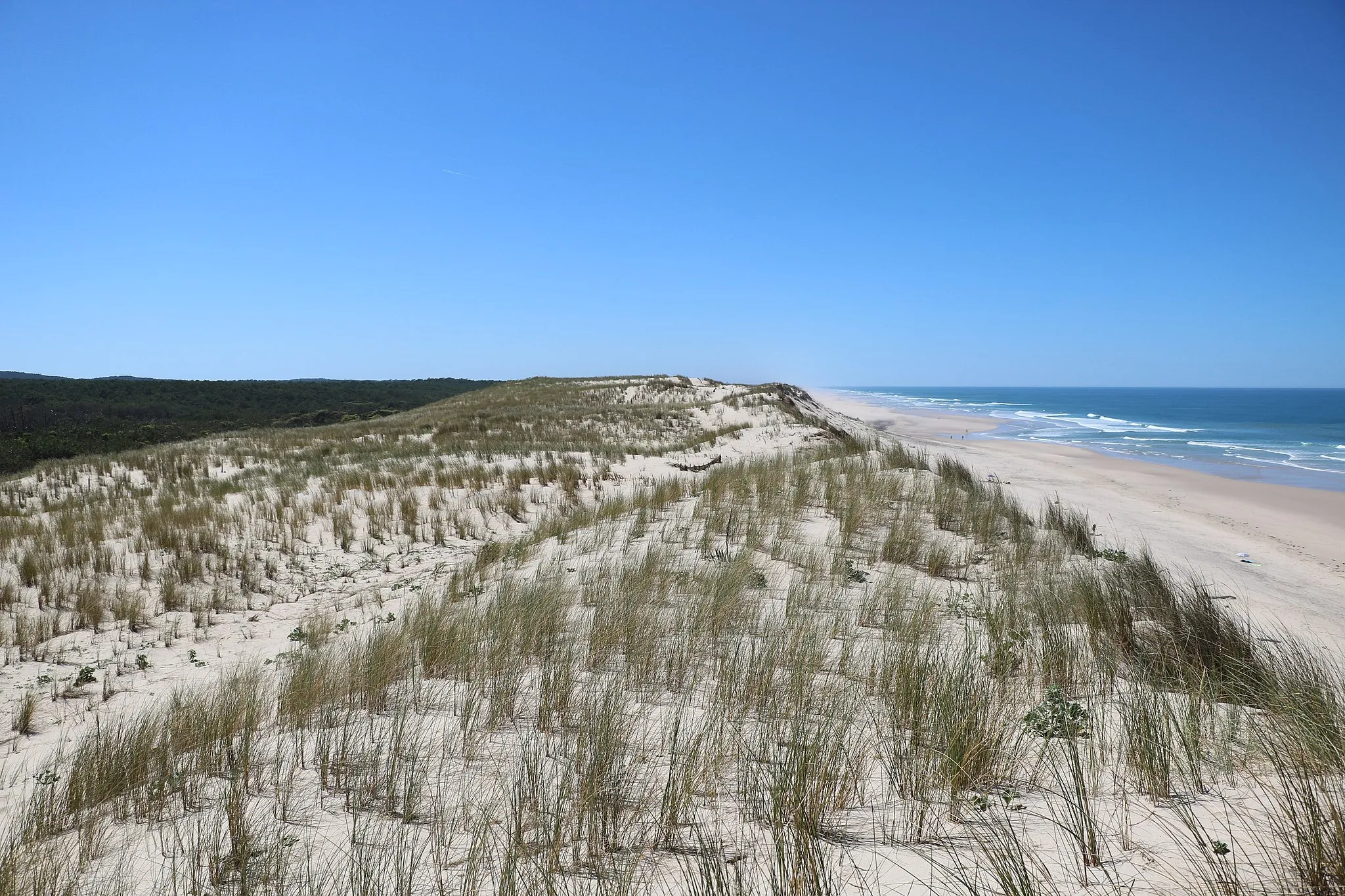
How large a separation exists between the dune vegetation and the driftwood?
731 centimetres

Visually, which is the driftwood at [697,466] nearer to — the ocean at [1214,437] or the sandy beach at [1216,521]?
the sandy beach at [1216,521]

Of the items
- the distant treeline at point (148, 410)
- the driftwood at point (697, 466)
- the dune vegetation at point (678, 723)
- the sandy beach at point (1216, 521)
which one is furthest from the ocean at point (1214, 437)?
the distant treeline at point (148, 410)

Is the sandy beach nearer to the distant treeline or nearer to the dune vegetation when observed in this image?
the dune vegetation

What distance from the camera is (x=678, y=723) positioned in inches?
98.5

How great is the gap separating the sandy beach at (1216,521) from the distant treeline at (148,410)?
28.5 metres

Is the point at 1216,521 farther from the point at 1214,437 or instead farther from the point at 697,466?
the point at 1214,437

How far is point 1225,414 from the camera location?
5869 cm

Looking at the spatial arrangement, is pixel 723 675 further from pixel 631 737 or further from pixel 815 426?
pixel 815 426

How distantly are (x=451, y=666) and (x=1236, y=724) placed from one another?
3838 millimetres

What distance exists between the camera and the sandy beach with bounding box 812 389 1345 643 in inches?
294

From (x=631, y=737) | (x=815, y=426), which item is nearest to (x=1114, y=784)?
(x=631, y=737)

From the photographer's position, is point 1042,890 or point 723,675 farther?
point 723,675

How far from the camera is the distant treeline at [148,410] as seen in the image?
22.6 metres

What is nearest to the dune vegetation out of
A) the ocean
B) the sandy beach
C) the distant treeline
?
the sandy beach
